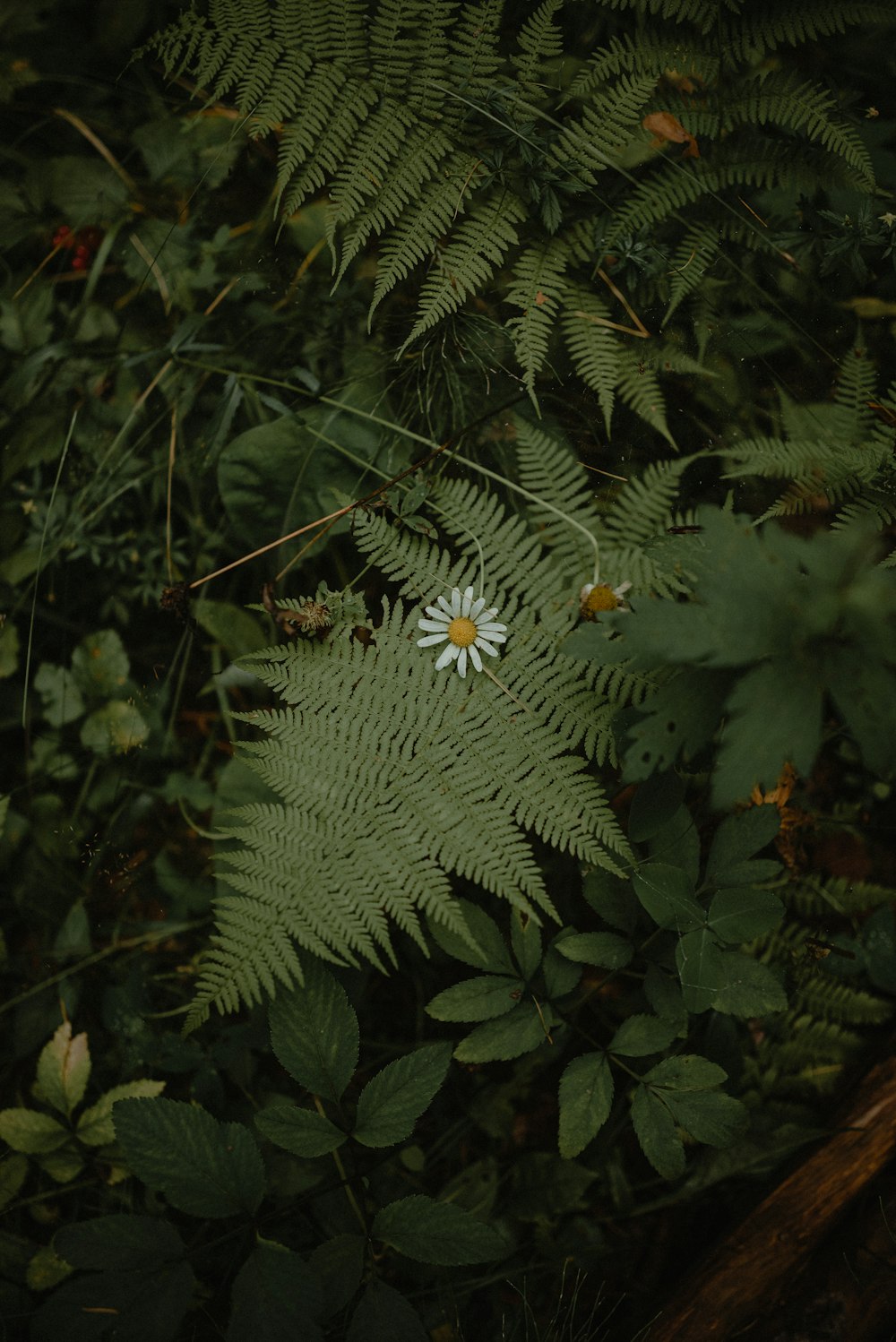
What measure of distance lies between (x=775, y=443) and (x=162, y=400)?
6.40ft

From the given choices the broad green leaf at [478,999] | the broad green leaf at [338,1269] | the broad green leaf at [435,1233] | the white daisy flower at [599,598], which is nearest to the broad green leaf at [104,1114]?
the broad green leaf at [338,1269]

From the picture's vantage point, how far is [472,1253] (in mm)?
1849

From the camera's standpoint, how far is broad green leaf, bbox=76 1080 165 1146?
2.35 metres

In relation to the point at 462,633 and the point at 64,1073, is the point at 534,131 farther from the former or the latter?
the point at 64,1073

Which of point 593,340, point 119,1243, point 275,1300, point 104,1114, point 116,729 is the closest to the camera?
point 275,1300

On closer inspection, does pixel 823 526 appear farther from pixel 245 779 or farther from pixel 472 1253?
pixel 472 1253

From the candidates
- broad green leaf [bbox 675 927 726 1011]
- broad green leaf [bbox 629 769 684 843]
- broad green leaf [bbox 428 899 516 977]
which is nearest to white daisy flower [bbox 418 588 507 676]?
broad green leaf [bbox 629 769 684 843]

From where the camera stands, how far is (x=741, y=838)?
1.99m

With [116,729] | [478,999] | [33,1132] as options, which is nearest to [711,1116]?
[478,999]

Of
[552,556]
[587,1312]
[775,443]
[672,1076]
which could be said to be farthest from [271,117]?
[587,1312]

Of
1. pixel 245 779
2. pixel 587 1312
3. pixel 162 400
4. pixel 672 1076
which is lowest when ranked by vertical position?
pixel 587 1312

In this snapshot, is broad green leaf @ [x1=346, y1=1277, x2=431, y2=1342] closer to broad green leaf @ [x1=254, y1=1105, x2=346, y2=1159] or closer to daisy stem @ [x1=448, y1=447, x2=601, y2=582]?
broad green leaf @ [x1=254, y1=1105, x2=346, y2=1159]

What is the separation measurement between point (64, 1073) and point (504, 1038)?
137 centimetres

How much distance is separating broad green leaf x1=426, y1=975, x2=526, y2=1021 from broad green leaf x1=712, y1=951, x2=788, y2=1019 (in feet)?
1.67
